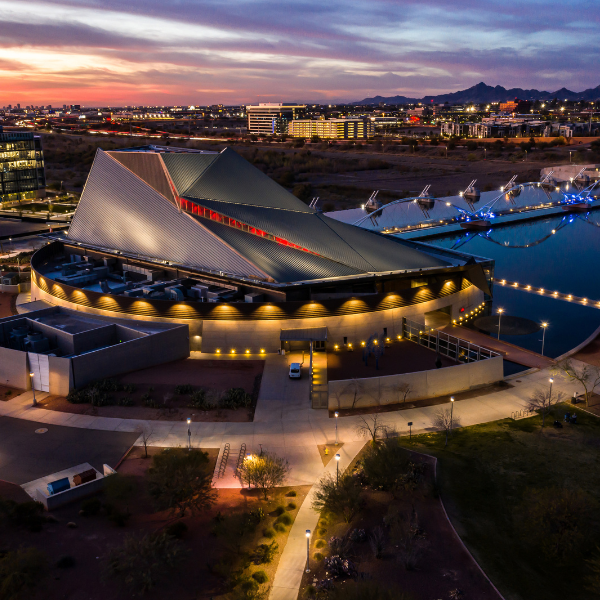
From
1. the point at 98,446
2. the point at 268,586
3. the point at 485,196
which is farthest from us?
the point at 485,196

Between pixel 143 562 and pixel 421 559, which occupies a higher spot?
pixel 143 562

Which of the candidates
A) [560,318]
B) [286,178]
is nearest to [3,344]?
[560,318]

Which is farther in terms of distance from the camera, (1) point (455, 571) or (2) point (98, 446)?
(2) point (98, 446)

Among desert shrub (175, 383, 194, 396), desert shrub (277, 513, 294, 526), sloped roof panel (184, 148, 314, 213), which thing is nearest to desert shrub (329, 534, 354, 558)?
desert shrub (277, 513, 294, 526)

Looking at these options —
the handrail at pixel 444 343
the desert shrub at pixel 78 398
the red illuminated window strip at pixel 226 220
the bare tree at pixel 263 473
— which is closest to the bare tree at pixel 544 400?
the handrail at pixel 444 343

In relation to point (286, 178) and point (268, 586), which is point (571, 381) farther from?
point (286, 178)

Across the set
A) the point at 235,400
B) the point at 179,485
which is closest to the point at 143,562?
the point at 179,485

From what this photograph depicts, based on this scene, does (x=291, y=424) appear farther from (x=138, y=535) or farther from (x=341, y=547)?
(x=138, y=535)
